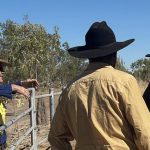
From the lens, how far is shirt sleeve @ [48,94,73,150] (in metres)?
3.51

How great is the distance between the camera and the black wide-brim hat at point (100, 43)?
334 centimetres

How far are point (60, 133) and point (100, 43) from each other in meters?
0.65

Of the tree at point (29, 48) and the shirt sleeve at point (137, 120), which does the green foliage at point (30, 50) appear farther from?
the shirt sleeve at point (137, 120)

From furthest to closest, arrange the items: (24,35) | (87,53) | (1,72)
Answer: (24,35) → (1,72) → (87,53)

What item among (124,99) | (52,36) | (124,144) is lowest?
(124,144)

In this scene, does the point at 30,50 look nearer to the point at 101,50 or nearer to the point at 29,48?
the point at 29,48

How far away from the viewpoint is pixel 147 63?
50000 mm

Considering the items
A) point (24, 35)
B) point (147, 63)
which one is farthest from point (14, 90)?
point (147, 63)

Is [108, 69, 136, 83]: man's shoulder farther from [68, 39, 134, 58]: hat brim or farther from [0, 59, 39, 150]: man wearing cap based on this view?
[0, 59, 39, 150]: man wearing cap

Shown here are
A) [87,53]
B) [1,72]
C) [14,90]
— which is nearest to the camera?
[87,53]

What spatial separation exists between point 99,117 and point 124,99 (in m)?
0.20

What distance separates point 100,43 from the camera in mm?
3389

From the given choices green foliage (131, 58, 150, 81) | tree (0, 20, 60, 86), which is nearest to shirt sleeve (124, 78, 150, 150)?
tree (0, 20, 60, 86)

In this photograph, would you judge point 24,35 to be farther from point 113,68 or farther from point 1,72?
point 113,68
